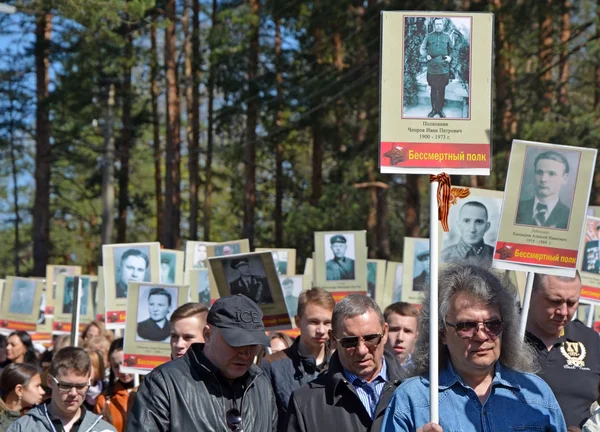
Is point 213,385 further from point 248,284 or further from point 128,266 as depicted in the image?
point 128,266

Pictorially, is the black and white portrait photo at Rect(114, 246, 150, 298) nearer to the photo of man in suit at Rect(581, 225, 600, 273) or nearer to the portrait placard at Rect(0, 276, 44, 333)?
the photo of man in suit at Rect(581, 225, 600, 273)

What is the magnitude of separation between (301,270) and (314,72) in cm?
619

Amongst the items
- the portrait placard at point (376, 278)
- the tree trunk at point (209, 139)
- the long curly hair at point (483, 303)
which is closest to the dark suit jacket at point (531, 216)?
the long curly hair at point (483, 303)

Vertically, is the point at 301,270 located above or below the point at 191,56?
below

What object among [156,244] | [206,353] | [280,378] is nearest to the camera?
[206,353]

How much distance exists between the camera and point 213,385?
4660mm

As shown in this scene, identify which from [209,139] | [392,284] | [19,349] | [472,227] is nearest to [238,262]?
[472,227]

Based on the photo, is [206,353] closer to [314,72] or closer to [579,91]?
[314,72]

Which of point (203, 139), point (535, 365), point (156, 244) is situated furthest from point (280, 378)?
point (203, 139)

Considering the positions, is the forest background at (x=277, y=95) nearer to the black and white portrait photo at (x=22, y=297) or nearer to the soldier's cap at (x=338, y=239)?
the black and white portrait photo at (x=22, y=297)

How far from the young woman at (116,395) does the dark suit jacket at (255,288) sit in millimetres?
1080

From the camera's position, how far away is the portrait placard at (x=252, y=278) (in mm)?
8305

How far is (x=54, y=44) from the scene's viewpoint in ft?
97.8

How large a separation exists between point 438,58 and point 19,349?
8.78m
